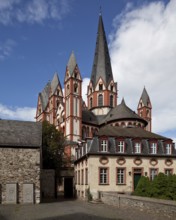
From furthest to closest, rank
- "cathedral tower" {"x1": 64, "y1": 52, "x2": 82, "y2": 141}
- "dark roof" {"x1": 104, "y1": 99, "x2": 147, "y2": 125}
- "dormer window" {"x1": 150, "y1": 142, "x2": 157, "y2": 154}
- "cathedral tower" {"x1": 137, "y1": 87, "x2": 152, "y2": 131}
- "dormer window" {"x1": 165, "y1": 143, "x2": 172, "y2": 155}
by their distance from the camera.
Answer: "cathedral tower" {"x1": 137, "y1": 87, "x2": 152, "y2": 131}, "cathedral tower" {"x1": 64, "y1": 52, "x2": 82, "y2": 141}, "dark roof" {"x1": 104, "y1": 99, "x2": 147, "y2": 125}, "dormer window" {"x1": 165, "y1": 143, "x2": 172, "y2": 155}, "dormer window" {"x1": 150, "y1": 142, "x2": 157, "y2": 154}

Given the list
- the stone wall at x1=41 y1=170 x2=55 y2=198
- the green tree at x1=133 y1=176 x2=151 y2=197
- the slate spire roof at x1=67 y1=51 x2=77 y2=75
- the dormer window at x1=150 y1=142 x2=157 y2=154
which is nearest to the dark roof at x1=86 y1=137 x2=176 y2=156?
the dormer window at x1=150 y1=142 x2=157 y2=154

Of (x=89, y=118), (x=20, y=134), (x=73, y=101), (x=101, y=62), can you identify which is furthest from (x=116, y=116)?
(x=20, y=134)

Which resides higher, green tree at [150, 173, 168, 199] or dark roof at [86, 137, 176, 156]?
dark roof at [86, 137, 176, 156]

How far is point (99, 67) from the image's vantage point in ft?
282

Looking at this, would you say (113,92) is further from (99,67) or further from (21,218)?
(21,218)

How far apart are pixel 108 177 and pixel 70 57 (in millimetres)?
50900

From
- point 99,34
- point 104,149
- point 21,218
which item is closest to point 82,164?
point 104,149

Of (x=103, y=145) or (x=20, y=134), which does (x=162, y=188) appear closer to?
(x=103, y=145)

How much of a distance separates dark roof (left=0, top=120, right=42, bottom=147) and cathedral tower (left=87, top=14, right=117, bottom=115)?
4977 cm

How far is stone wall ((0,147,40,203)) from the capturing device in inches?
1072

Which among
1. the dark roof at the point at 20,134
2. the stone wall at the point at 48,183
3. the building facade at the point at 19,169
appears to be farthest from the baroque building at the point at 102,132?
the building facade at the point at 19,169

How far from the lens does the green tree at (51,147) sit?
49.2m

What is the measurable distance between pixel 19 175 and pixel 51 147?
70.7 feet

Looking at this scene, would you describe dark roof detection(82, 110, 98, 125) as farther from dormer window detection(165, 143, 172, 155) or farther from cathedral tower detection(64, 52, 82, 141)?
dormer window detection(165, 143, 172, 155)
